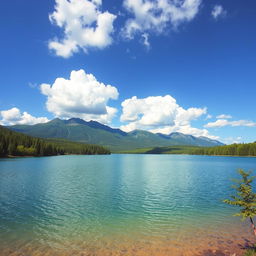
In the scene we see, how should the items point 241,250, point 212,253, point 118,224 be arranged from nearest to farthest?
point 212,253 → point 241,250 → point 118,224

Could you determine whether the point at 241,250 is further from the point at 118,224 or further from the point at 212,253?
the point at 118,224

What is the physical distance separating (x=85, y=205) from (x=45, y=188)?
19557mm

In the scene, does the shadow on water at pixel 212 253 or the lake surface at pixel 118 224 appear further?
the lake surface at pixel 118 224

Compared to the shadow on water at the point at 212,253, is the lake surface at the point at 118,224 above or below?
below

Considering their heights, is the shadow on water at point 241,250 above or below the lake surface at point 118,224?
above

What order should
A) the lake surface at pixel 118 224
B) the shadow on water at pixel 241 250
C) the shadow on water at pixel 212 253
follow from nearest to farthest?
the shadow on water at pixel 241 250 < the shadow on water at pixel 212 253 < the lake surface at pixel 118 224

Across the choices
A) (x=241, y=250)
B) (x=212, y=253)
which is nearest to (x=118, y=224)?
(x=212, y=253)

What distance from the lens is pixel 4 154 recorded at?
17100cm

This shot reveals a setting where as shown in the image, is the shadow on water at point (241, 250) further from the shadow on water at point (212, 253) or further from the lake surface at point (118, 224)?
the lake surface at point (118, 224)

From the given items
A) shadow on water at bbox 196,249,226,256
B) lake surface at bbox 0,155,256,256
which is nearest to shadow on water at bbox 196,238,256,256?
shadow on water at bbox 196,249,226,256

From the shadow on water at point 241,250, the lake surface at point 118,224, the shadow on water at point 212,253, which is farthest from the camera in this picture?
the lake surface at point 118,224

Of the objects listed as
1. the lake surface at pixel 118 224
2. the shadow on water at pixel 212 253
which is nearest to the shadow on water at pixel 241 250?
the shadow on water at pixel 212 253

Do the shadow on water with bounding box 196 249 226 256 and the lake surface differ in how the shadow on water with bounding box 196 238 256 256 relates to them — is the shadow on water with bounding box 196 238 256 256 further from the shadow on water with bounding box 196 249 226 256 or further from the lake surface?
the lake surface

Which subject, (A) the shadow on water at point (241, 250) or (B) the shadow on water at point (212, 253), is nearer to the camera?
(A) the shadow on water at point (241, 250)
